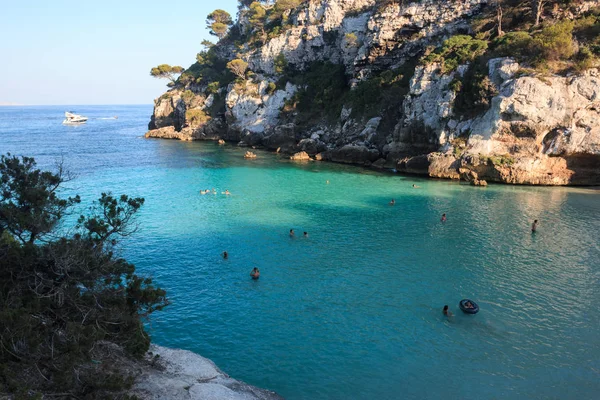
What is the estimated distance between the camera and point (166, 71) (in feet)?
369

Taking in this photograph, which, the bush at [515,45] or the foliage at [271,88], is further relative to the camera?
the foliage at [271,88]

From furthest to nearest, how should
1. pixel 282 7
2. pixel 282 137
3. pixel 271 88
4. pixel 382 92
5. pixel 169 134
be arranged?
pixel 169 134, pixel 282 7, pixel 271 88, pixel 282 137, pixel 382 92

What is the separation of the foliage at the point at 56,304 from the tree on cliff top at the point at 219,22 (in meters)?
107

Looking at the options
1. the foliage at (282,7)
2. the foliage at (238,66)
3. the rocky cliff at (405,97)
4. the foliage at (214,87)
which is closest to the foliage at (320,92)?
the rocky cliff at (405,97)

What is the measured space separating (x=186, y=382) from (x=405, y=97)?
50890mm

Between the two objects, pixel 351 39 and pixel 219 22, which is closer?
pixel 351 39

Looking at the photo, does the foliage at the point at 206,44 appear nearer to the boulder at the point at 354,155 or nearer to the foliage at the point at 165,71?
the foliage at the point at 165,71

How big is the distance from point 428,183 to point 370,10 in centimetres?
4278

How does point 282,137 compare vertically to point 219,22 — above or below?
below

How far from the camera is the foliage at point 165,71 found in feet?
368

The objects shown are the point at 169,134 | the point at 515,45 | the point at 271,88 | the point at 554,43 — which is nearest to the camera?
the point at 554,43

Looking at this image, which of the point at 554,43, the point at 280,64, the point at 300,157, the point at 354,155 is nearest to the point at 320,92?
the point at 280,64

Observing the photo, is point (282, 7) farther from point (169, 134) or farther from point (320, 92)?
point (169, 134)

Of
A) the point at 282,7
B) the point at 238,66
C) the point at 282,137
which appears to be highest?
the point at 282,7
